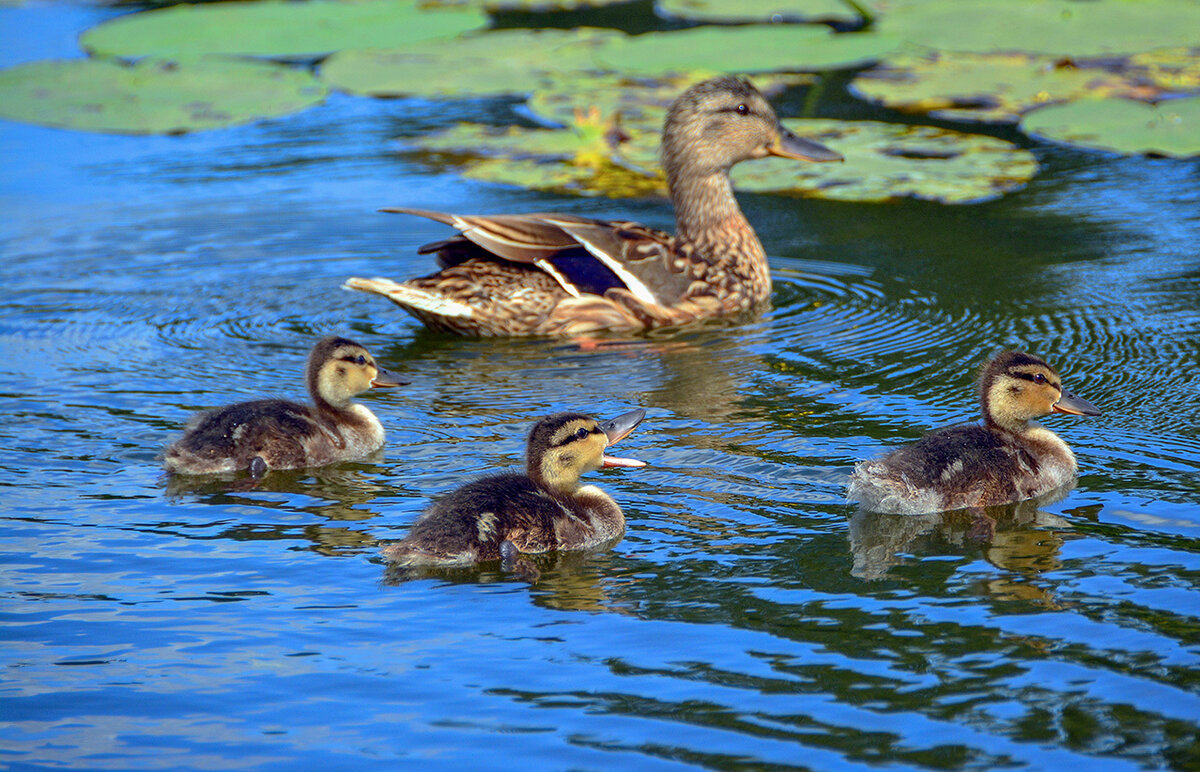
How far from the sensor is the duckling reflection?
4.84m

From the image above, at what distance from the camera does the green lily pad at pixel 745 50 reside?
39.2ft

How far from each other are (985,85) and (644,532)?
7173 mm

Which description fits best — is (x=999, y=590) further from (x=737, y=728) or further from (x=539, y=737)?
(x=539, y=737)

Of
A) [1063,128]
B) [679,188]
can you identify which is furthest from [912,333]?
[1063,128]

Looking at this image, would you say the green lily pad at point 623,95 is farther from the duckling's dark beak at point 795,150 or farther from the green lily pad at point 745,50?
the duckling's dark beak at point 795,150

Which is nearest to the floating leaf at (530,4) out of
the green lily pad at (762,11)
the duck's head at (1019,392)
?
the green lily pad at (762,11)

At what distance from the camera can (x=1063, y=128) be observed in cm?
995

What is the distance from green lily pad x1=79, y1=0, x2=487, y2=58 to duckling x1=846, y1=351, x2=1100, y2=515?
889cm

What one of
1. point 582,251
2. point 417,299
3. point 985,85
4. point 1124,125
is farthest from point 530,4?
point 417,299

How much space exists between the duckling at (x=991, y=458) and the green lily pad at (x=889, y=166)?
11.2 feet

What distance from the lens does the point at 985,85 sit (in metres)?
11.2

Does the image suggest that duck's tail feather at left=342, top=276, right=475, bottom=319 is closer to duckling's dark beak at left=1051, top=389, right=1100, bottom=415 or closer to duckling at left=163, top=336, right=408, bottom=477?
duckling at left=163, top=336, right=408, bottom=477

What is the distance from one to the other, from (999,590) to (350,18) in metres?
11.1

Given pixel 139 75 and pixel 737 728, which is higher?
pixel 139 75
